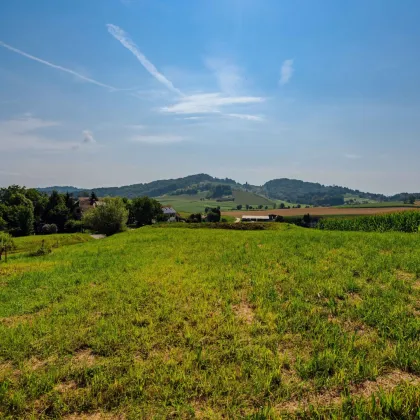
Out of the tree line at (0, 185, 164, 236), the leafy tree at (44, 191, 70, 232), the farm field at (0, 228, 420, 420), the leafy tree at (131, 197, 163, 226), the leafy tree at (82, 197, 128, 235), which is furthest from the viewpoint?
the leafy tree at (131, 197, 163, 226)

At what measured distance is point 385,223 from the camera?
36438 mm

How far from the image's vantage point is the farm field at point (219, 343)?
5633 mm

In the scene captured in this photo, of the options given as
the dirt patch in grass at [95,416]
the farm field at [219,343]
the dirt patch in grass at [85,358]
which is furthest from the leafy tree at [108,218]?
the dirt patch in grass at [95,416]

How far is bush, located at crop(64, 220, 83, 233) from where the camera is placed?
9432 centimetres

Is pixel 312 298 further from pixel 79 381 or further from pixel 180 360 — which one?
pixel 79 381

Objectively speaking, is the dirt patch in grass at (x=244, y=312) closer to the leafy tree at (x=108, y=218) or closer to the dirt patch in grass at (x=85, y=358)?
the dirt patch in grass at (x=85, y=358)

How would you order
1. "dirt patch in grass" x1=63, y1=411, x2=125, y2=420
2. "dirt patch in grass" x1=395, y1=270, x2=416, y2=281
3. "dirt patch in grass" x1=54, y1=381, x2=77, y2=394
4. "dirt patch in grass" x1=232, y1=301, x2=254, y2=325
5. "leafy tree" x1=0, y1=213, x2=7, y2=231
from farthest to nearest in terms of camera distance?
"leafy tree" x1=0, y1=213, x2=7, y2=231, "dirt patch in grass" x1=395, y1=270, x2=416, y2=281, "dirt patch in grass" x1=232, y1=301, x2=254, y2=325, "dirt patch in grass" x1=54, y1=381, x2=77, y2=394, "dirt patch in grass" x1=63, y1=411, x2=125, y2=420

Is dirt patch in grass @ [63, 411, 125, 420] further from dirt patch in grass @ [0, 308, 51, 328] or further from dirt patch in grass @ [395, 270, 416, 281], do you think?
dirt patch in grass @ [395, 270, 416, 281]

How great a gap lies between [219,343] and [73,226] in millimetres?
98914

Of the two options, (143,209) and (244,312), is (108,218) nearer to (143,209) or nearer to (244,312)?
(143,209)

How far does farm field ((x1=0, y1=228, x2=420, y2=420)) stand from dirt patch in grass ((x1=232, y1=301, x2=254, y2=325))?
11cm

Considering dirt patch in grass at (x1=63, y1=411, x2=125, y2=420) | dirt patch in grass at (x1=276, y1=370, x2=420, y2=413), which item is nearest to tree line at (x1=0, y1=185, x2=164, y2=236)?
dirt patch in grass at (x1=63, y1=411, x2=125, y2=420)

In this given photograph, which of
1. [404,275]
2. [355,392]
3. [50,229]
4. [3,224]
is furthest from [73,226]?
[355,392]

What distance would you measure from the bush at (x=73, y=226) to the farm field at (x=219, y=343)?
87667 mm
